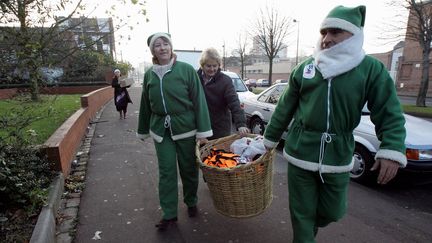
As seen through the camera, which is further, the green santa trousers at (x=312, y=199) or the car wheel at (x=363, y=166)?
the car wheel at (x=363, y=166)

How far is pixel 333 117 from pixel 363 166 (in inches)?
114

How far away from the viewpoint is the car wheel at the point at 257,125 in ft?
23.5

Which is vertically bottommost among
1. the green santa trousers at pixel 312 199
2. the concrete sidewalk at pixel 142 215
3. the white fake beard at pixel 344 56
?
the concrete sidewalk at pixel 142 215

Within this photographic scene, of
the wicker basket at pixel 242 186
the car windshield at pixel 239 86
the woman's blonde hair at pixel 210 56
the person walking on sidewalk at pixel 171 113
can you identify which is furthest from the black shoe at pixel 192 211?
the car windshield at pixel 239 86

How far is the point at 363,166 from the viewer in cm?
450

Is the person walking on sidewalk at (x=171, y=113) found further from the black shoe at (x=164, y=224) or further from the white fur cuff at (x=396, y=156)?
the white fur cuff at (x=396, y=156)

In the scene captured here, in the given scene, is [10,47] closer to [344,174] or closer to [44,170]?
[44,170]

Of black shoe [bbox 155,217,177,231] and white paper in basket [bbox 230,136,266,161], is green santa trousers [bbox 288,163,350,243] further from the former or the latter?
black shoe [bbox 155,217,177,231]

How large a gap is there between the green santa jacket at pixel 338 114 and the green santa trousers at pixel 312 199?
94mm

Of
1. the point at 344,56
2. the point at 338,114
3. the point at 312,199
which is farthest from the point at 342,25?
the point at 312,199

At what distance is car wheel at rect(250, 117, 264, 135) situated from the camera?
23.5 feet

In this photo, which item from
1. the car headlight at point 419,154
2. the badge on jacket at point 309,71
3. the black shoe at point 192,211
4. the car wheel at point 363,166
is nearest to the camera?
the badge on jacket at point 309,71

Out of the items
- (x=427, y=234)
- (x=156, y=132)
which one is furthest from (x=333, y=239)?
(x=156, y=132)

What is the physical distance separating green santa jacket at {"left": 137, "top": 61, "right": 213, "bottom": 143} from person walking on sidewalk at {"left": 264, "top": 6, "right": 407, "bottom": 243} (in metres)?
1.00
